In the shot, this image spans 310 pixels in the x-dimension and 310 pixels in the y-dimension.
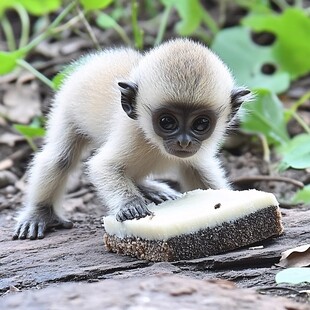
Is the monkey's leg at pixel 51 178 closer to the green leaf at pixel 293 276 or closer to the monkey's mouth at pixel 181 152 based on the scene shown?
the monkey's mouth at pixel 181 152

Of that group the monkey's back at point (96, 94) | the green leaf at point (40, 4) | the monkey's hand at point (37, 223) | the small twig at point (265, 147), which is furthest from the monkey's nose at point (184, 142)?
the green leaf at point (40, 4)

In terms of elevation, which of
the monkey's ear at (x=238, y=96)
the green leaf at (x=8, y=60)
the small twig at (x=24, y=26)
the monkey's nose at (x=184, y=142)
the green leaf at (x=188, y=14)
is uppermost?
the small twig at (x=24, y=26)

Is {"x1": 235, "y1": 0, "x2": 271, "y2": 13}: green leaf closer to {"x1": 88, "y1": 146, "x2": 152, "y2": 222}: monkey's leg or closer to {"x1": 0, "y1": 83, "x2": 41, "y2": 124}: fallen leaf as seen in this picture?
{"x1": 0, "y1": 83, "x2": 41, "y2": 124}: fallen leaf

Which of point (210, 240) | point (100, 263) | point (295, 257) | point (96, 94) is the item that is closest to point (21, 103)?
point (96, 94)

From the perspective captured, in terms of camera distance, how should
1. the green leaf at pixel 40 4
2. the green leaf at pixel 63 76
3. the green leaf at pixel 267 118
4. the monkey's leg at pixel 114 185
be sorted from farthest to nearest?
the green leaf at pixel 40 4 < the green leaf at pixel 267 118 < the green leaf at pixel 63 76 < the monkey's leg at pixel 114 185

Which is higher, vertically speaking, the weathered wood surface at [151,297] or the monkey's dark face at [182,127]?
the monkey's dark face at [182,127]

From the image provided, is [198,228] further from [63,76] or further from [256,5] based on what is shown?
[256,5]

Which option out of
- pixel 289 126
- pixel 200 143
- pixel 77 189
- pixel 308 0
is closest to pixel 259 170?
pixel 289 126

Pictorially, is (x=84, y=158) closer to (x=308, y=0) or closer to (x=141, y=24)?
(x=141, y=24)
